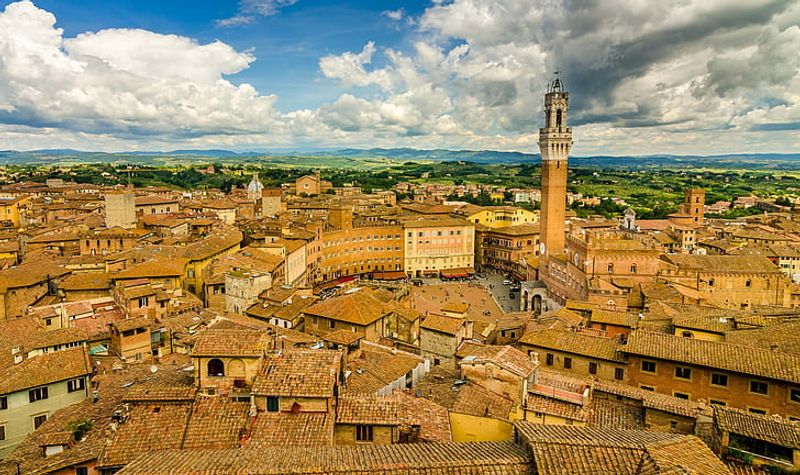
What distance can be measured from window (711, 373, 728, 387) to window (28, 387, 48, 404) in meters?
29.1

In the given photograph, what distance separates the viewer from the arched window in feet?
53.9

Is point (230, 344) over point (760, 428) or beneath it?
A: over

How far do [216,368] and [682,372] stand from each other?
20.1 m

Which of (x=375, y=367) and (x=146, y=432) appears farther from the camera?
(x=375, y=367)

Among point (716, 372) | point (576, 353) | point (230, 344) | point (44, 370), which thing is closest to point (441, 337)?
point (576, 353)

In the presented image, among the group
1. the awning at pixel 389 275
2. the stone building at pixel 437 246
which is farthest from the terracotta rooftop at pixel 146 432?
the stone building at pixel 437 246

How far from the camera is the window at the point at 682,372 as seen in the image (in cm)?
2348

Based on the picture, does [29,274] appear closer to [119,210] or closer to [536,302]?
[119,210]

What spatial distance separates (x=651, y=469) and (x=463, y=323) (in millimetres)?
22802

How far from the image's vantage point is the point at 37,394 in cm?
2217

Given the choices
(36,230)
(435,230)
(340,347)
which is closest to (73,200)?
(36,230)

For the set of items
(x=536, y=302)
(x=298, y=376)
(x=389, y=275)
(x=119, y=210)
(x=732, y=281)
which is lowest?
(x=389, y=275)

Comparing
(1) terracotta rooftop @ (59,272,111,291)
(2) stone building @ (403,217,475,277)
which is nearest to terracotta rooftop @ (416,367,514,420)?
(1) terracotta rooftop @ (59,272,111,291)

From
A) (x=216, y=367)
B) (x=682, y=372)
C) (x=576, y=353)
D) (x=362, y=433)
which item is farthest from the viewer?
(x=576, y=353)
